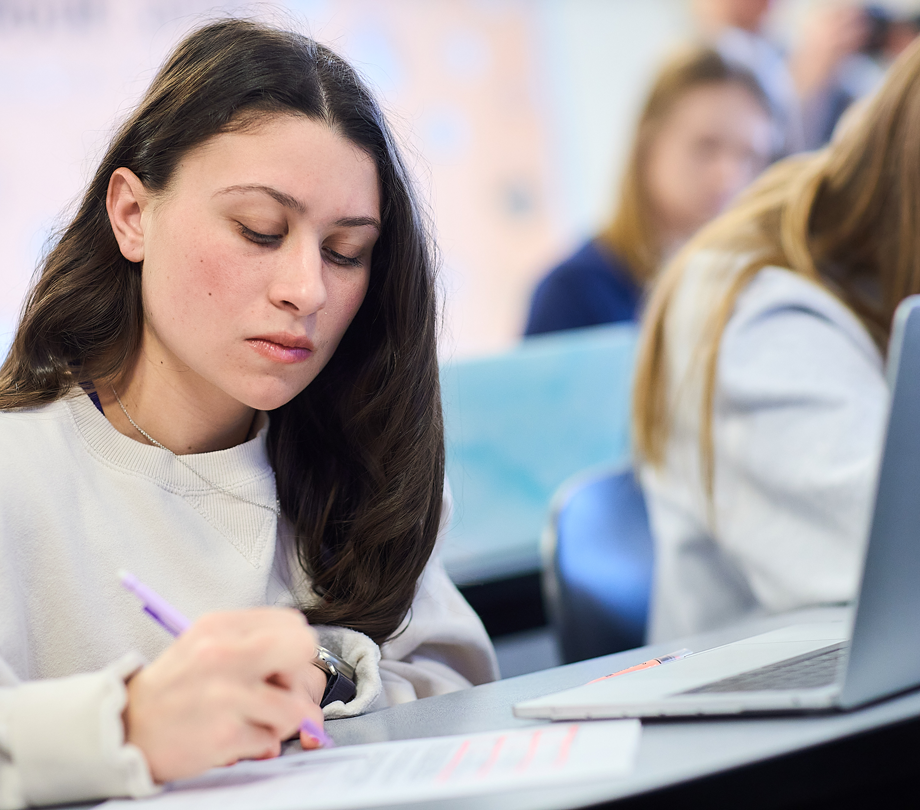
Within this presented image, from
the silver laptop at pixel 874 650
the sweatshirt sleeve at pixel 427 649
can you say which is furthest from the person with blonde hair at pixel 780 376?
the silver laptop at pixel 874 650

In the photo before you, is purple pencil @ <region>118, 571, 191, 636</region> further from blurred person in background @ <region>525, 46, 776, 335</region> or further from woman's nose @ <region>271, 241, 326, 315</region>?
blurred person in background @ <region>525, 46, 776, 335</region>

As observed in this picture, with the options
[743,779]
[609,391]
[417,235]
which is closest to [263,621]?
[743,779]

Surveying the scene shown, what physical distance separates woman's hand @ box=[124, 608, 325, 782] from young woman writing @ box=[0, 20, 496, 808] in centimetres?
9

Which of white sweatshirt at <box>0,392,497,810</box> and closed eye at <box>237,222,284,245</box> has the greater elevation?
closed eye at <box>237,222,284,245</box>

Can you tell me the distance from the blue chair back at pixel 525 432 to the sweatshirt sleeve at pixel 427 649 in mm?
841

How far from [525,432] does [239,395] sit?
1.22 metres

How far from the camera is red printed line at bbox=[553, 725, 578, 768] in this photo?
45cm

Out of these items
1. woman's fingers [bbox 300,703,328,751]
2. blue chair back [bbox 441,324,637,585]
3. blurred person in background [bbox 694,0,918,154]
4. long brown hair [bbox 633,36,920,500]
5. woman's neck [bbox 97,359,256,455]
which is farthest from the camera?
blurred person in background [bbox 694,0,918,154]

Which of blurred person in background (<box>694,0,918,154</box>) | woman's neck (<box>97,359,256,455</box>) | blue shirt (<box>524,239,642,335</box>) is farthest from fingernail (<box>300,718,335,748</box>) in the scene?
blurred person in background (<box>694,0,918,154</box>)

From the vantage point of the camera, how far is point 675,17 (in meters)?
3.65

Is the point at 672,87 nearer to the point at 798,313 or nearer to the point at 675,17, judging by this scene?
the point at 798,313

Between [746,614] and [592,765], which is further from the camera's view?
[746,614]

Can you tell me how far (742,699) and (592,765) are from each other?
9cm

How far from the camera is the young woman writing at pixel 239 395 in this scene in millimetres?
694
